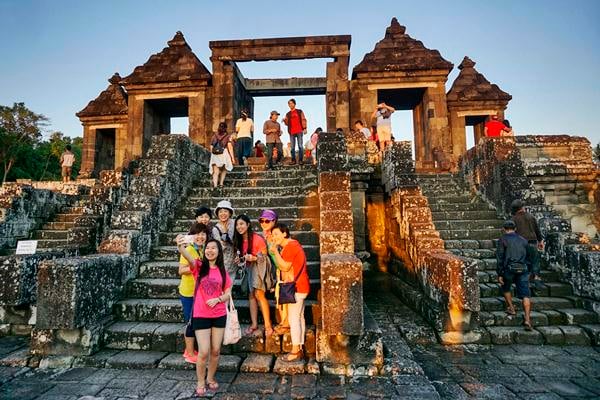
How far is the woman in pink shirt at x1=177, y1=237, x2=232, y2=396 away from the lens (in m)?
3.10

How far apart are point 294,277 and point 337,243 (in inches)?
38.9

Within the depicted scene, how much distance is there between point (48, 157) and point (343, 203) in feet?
130

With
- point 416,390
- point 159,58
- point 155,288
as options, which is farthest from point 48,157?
point 416,390

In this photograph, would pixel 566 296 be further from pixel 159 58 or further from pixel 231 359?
pixel 159 58

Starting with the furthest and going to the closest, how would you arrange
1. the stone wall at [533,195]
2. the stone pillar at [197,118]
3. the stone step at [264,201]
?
the stone pillar at [197,118] < the stone step at [264,201] < the stone wall at [533,195]

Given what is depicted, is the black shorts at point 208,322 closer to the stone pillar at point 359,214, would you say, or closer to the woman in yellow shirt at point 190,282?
the woman in yellow shirt at point 190,282

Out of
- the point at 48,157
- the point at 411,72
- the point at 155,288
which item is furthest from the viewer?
the point at 48,157

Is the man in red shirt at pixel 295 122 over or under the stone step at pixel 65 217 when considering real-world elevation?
over

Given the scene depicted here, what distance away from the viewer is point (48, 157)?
33906 mm

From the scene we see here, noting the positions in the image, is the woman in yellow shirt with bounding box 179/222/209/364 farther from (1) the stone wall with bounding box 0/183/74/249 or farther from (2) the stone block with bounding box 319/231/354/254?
(1) the stone wall with bounding box 0/183/74/249

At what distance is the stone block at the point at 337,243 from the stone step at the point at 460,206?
4014mm

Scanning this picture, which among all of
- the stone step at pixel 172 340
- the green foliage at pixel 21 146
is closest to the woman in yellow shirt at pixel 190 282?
the stone step at pixel 172 340

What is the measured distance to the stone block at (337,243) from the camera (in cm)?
439

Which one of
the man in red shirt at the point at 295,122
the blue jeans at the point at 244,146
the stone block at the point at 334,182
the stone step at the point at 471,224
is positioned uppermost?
the man in red shirt at the point at 295,122
